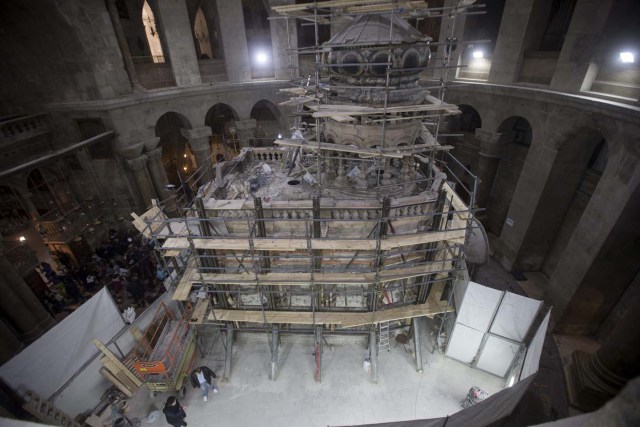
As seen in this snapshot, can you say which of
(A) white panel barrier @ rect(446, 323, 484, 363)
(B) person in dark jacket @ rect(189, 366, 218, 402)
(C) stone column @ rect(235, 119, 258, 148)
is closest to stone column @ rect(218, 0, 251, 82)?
(C) stone column @ rect(235, 119, 258, 148)

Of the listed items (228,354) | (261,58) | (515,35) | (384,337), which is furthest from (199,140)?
(515,35)

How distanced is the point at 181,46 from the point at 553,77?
19907 millimetres

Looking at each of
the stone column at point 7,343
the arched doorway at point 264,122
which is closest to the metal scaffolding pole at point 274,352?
the stone column at point 7,343

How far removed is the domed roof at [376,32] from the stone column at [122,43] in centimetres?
1255

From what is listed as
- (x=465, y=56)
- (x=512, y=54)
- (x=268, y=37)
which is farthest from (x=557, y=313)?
(x=268, y=37)

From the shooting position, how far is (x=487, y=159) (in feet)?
61.2

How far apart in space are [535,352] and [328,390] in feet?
23.1

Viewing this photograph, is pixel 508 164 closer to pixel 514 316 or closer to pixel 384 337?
pixel 514 316

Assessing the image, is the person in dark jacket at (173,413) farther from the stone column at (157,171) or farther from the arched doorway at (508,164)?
the arched doorway at (508,164)

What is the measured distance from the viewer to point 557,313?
14.3 meters

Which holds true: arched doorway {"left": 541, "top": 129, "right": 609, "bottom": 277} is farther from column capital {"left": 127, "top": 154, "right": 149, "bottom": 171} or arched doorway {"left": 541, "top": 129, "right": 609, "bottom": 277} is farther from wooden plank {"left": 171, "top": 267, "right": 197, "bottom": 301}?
column capital {"left": 127, "top": 154, "right": 149, "bottom": 171}

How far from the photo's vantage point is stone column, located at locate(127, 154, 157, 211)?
18828 millimetres

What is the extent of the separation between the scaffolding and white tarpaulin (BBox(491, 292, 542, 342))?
1.82m

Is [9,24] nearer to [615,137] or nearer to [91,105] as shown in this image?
[91,105]
